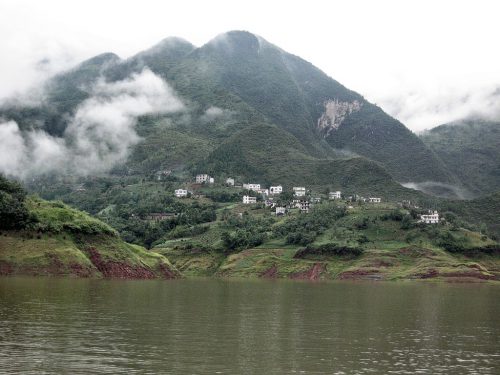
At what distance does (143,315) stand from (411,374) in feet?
112

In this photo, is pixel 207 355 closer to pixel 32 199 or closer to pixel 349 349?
pixel 349 349

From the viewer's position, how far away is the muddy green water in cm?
4203

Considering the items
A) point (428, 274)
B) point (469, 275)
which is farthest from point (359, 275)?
point (469, 275)

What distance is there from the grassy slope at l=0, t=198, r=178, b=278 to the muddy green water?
43441 millimetres

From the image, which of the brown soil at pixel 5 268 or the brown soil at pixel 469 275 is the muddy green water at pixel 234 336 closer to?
A: the brown soil at pixel 5 268

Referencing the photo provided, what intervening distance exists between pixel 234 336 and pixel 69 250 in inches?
3664

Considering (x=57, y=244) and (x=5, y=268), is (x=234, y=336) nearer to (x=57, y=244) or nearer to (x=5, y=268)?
(x=5, y=268)

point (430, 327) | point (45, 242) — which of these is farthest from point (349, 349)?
point (45, 242)

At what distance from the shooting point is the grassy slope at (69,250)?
435 feet

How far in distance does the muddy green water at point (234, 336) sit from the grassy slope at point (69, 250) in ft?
143

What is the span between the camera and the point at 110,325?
2303 inches

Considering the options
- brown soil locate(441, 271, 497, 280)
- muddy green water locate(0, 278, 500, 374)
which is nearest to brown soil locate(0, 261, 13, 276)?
muddy green water locate(0, 278, 500, 374)

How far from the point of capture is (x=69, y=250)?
139 metres

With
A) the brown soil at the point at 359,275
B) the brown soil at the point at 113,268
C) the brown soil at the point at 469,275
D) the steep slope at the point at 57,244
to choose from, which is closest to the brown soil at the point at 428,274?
the brown soil at the point at 469,275
